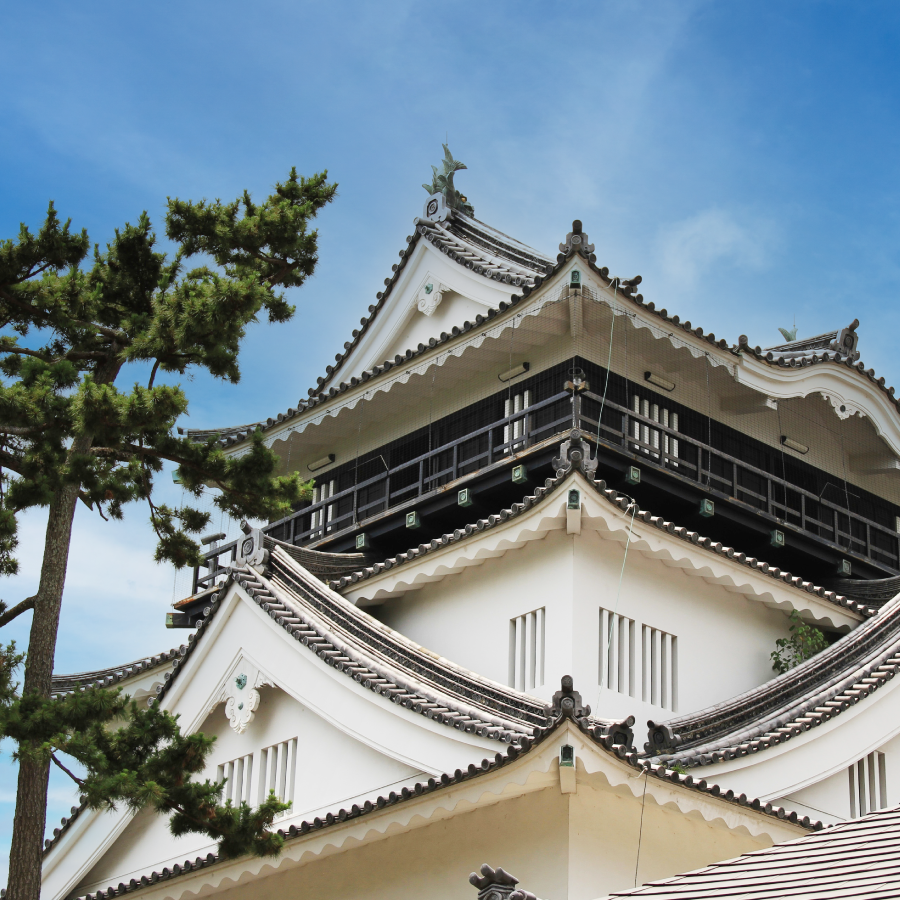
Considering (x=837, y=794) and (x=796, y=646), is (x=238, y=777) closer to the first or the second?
(x=837, y=794)

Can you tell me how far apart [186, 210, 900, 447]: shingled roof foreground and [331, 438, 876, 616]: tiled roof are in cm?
274

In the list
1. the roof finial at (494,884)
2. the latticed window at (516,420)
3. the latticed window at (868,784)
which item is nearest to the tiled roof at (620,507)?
the latticed window at (516,420)

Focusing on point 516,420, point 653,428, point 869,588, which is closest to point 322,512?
point 516,420

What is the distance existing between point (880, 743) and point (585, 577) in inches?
157

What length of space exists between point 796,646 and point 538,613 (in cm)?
394

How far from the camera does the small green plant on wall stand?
18.2 meters

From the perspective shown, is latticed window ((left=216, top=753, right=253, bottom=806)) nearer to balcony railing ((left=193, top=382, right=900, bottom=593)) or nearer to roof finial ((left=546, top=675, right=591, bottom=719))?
balcony railing ((left=193, top=382, right=900, bottom=593))

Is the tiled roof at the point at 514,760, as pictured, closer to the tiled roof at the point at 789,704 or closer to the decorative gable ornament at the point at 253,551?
the tiled roof at the point at 789,704

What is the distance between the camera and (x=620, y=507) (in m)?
16.4

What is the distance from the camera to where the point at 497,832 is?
13922 millimetres

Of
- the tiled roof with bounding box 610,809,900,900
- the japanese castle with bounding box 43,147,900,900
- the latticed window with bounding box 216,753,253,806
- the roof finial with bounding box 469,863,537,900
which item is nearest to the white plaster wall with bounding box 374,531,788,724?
the japanese castle with bounding box 43,147,900,900

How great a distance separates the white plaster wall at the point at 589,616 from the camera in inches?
647

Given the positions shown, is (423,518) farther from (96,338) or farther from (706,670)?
(96,338)

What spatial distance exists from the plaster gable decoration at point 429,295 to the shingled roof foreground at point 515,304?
23.2 inches
